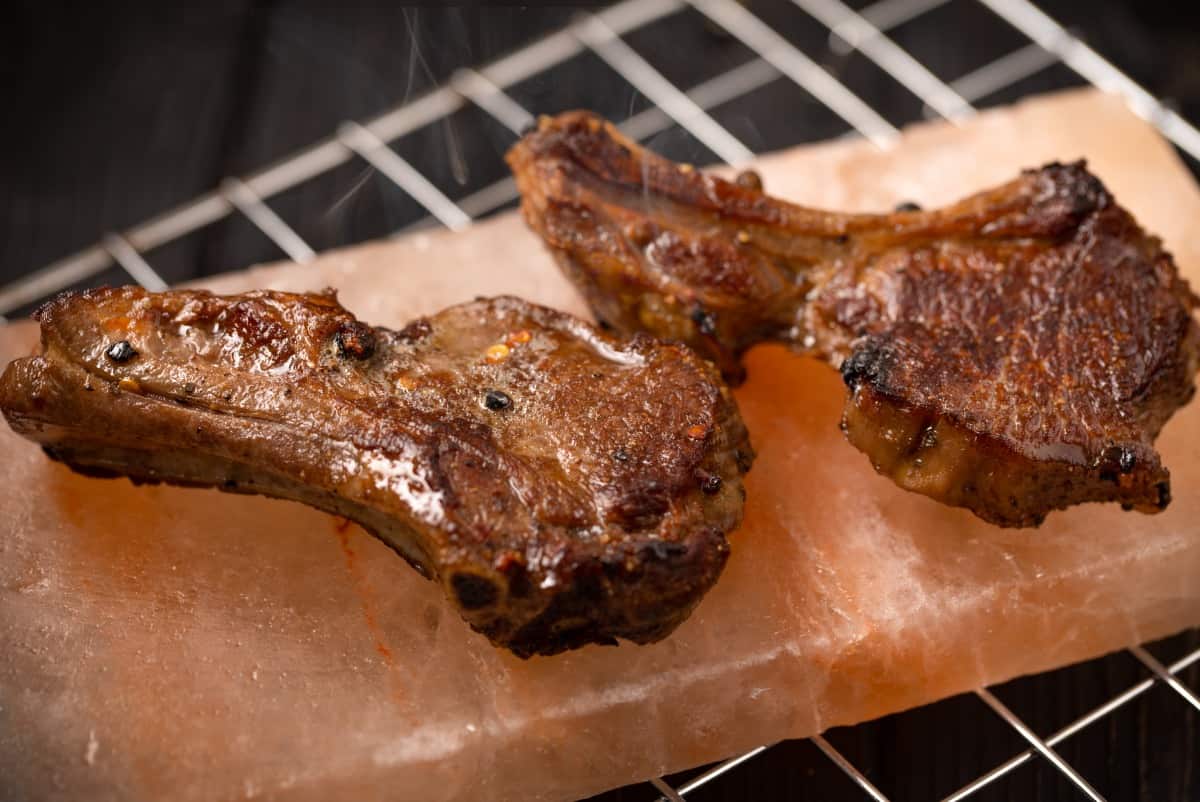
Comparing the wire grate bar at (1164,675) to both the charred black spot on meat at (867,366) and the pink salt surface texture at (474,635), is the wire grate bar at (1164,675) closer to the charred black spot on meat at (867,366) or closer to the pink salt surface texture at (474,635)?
the pink salt surface texture at (474,635)

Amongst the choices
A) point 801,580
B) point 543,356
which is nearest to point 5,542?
point 543,356

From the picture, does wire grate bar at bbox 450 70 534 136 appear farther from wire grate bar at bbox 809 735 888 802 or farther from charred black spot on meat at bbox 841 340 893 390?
wire grate bar at bbox 809 735 888 802

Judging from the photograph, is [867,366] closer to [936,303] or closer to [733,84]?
[936,303]

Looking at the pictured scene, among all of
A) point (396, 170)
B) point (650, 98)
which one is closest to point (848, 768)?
point (396, 170)

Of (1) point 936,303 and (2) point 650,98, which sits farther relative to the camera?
(2) point 650,98

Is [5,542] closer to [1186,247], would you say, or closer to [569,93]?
[569,93]

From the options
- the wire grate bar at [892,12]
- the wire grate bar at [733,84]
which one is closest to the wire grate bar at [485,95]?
the wire grate bar at [733,84]
